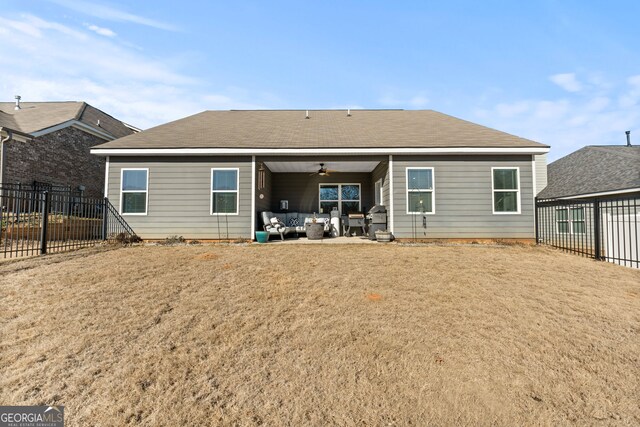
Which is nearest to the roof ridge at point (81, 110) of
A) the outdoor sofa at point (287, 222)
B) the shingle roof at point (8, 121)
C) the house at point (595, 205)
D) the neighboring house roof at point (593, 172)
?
the shingle roof at point (8, 121)

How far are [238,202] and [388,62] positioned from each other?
285 inches

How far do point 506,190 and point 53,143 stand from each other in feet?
59.2

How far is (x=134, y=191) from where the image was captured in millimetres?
9305

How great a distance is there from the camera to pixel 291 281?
4.66m

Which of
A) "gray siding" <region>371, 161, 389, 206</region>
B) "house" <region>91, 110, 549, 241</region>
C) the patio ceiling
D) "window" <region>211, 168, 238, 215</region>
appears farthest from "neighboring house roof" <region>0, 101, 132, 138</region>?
"gray siding" <region>371, 161, 389, 206</region>

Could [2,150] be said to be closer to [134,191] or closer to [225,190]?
[134,191]

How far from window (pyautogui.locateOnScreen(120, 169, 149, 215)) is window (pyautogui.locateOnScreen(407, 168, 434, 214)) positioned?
Result: 8.51m

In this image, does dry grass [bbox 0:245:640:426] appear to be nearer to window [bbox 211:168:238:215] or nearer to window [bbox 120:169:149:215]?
window [bbox 120:169:149:215]

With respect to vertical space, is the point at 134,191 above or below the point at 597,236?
above

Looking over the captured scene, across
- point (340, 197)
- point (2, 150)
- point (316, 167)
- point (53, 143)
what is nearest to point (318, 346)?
point (316, 167)

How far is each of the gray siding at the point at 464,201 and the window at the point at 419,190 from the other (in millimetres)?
158

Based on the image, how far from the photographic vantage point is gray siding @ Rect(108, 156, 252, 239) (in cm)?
924

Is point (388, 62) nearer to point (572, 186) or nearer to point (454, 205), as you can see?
point (454, 205)

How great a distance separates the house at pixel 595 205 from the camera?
674 centimetres
